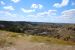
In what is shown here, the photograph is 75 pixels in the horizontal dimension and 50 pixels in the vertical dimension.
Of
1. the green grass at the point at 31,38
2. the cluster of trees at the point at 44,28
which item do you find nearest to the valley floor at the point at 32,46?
the green grass at the point at 31,38

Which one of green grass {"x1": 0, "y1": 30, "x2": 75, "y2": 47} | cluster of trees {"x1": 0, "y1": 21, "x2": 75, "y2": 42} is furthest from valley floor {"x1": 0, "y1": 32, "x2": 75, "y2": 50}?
cluster of trees {"x1": 0, "y1": 21, "x2": 75, "y2": 42}

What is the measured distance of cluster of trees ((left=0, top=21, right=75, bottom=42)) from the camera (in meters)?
3.28

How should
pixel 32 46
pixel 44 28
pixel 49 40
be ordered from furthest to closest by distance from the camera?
pixel 44 28 < pixel 49 40 < pixel 32 46

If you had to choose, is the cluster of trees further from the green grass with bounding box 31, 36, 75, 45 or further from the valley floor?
the valley floor

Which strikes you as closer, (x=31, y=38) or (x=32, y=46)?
(x=32, y=46)

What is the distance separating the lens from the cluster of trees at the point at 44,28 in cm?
328

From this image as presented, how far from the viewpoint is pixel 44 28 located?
3373 mm

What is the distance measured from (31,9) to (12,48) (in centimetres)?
85

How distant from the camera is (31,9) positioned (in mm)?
3279

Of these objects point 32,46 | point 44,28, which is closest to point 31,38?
point 32,46

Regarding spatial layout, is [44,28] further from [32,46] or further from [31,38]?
[32,46]

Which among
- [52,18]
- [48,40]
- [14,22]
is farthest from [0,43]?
[52,18]

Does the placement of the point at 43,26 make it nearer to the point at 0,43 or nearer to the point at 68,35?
the point at 68,35

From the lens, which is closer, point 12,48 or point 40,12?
point 12,48
